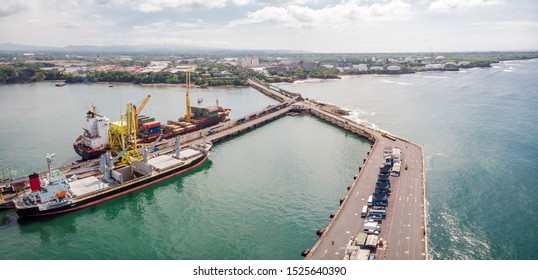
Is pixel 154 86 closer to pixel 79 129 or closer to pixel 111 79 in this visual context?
pixel 111 79

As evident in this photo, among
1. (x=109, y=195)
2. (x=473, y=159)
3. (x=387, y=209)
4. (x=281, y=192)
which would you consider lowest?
(x=109, y=195)

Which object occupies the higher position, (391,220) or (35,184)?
(35,184)

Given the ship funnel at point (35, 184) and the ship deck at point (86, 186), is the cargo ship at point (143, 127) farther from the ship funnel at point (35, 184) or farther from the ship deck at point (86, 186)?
the ship funnel at point (35, 184)

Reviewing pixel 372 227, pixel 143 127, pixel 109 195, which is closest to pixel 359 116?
pixel 143 127

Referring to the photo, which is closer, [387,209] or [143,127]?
[387,209]

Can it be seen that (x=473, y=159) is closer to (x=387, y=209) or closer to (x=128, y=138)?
(x=387, y=209)

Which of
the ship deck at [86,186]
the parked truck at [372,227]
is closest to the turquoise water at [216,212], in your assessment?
the ship deck at [86,186]

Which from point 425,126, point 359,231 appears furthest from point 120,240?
point 425,126

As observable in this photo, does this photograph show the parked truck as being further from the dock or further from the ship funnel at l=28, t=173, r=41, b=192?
the ship funnel at l=28, t=173, r=41, b=192
